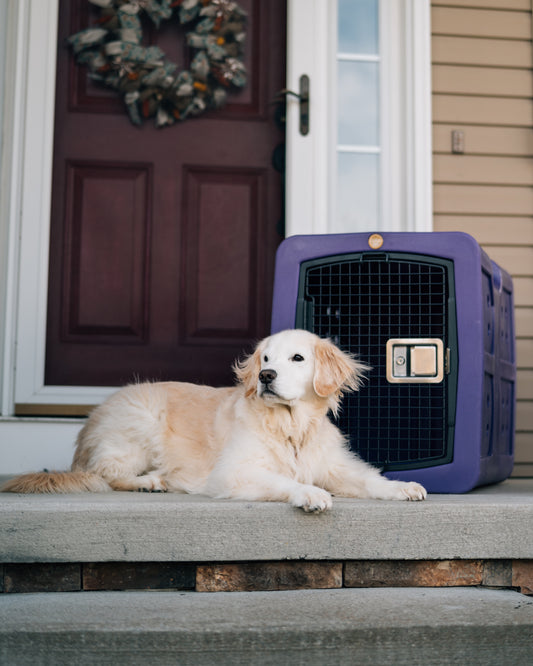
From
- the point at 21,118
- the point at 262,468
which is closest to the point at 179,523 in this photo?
the point at 262,468

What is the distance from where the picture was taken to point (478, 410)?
2598 mm

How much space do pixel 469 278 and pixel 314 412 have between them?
712mm

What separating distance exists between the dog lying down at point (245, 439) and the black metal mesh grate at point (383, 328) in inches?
3.6

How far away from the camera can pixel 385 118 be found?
395cm

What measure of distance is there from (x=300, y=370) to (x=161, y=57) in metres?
2.05

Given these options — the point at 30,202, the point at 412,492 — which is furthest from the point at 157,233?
the point at 412,492

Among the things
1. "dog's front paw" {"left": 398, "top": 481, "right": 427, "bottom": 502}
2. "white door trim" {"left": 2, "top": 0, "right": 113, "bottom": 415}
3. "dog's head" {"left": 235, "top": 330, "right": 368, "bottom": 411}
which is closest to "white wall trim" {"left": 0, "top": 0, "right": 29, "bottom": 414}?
"white door trim" {"left": 2, "top": 0, "right": 113, "bottom": 415}

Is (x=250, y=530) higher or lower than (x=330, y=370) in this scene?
lower

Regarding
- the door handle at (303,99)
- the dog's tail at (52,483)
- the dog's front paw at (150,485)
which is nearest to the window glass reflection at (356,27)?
the door handle at (303,99)

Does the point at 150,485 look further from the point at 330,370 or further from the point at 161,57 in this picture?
the point at 161,57

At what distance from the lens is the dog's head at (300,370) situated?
258 centimetres

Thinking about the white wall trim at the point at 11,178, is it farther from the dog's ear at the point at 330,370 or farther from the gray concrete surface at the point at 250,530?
the dog's ear at the point at 330,370

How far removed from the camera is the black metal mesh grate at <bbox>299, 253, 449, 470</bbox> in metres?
2.70

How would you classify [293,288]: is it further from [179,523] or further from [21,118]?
[21,118]
